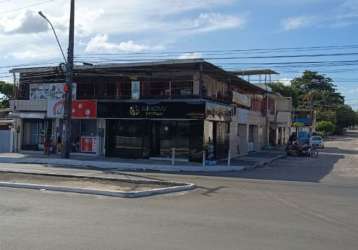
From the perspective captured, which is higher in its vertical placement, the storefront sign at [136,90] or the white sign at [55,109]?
the storefront sign at [136,90]

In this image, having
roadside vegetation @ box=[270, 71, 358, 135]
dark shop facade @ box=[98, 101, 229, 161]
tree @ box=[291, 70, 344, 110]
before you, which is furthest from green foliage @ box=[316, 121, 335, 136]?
dark shop facade @ box=[98, 101, 229, 161]

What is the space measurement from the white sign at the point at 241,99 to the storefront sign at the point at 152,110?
9610 mm

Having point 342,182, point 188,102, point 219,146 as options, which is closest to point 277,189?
point 342,182

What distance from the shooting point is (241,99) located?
4509 centimetres

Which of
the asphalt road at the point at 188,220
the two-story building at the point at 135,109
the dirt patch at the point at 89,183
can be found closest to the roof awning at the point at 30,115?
the two-story building at the point at 135,109

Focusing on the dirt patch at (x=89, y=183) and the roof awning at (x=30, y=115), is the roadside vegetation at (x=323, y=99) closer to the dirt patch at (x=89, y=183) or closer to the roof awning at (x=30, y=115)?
the roof awning at (x=30, y=115)

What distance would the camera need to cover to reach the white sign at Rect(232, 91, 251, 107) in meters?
43.0

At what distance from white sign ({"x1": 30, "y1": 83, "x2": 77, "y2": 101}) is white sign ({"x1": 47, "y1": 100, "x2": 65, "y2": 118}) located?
0.37 metres

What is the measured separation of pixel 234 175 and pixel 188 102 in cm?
836

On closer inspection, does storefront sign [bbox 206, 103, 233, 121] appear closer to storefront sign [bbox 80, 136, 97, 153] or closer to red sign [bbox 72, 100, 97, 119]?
red sign [bbox 72, 100, 97, 119]

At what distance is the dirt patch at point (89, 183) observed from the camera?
18.4 metres

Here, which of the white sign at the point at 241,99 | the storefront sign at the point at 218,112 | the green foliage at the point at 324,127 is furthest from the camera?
the green foliage at the point at 324,127

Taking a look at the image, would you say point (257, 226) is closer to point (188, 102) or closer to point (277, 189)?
point (277, 189)

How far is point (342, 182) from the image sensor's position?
79.0 feet
